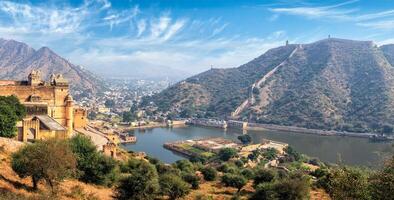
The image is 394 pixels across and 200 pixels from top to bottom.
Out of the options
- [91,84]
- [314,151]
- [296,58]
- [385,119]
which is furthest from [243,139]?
[91,84]

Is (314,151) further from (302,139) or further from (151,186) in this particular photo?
(151,186)

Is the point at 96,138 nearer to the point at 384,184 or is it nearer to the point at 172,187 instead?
the point at 172,187

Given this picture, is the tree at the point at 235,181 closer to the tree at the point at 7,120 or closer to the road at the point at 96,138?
the road at the point at 96,138

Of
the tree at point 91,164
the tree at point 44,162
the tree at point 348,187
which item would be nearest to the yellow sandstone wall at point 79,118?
the tree at point 91,164

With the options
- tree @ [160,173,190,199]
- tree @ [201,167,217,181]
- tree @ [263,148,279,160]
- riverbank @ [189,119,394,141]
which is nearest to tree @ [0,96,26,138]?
tree @ [160,173,190,199]

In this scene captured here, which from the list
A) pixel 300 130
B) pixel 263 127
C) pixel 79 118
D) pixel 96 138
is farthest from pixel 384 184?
pixel 263 127

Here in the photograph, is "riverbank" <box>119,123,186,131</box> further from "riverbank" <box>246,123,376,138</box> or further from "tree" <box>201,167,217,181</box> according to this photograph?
"tree" <box>201,167,217,181</box>
